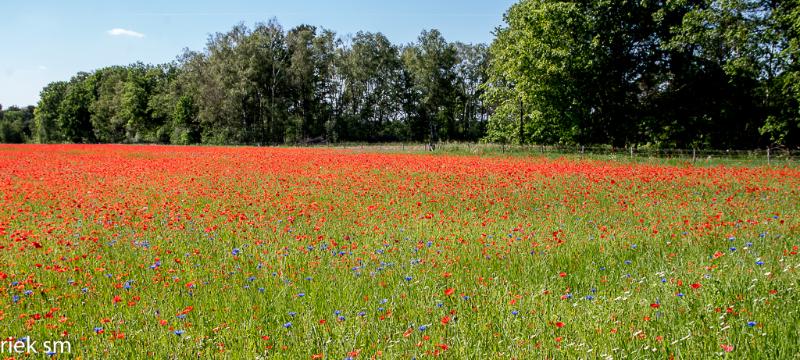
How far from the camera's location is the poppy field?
12.0ft

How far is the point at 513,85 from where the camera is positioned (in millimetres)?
42344

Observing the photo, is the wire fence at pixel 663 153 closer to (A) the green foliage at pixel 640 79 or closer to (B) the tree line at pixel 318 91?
(A) the green foliage at pixel 640 79

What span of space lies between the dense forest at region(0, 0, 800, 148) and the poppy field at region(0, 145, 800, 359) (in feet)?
75.7

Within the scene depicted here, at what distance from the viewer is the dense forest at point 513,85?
3005cm

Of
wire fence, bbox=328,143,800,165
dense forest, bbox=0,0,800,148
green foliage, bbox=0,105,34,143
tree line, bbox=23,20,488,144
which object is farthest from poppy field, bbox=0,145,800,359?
green foliage, bbox=0,105,34,143

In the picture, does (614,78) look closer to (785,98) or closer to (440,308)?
(785,98)

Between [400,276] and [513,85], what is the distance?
39517 millimetres

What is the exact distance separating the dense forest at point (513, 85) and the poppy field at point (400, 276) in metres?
23.1

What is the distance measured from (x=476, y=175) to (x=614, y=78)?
24630 millimetres

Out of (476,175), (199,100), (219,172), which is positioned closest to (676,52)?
(476,175)

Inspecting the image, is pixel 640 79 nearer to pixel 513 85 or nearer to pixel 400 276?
pixel 513 85

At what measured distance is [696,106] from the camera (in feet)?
113

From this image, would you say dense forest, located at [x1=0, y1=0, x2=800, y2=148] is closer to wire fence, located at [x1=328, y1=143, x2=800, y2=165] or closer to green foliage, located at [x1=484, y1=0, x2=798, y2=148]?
green foliage, located at [x1=484, y1=0, x2=798, y2=148]

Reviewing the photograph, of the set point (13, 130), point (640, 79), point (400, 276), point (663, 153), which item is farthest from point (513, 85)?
point (13, 130)
